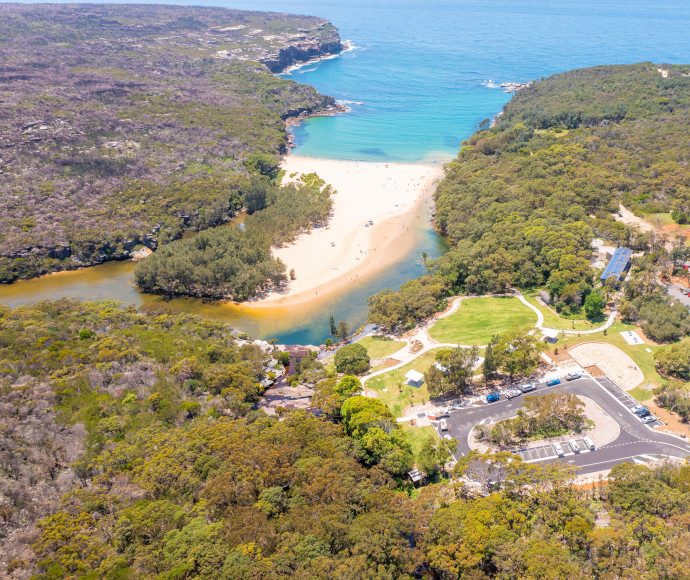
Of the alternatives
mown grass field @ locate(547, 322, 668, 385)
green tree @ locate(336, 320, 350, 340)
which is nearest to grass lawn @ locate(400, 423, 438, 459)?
green tree @ locate(336, 320, 350, 340)

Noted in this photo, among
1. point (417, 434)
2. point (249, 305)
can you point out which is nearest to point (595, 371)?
point (417, 434)

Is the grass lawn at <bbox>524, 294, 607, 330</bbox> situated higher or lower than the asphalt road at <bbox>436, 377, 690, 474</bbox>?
higher

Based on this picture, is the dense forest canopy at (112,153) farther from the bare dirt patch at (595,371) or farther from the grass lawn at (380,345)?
the bare dirt patch at (595,371)

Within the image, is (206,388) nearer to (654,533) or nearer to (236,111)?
(654,533)

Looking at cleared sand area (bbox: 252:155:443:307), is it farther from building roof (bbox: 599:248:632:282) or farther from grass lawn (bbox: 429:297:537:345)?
building roof (bbox: 599:248:632:282)

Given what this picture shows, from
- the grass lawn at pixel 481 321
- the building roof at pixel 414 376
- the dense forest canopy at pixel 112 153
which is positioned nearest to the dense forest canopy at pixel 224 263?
the dense forest canopy at pixel 112 153

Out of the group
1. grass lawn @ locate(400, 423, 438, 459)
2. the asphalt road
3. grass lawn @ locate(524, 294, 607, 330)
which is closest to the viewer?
the asphalt road
